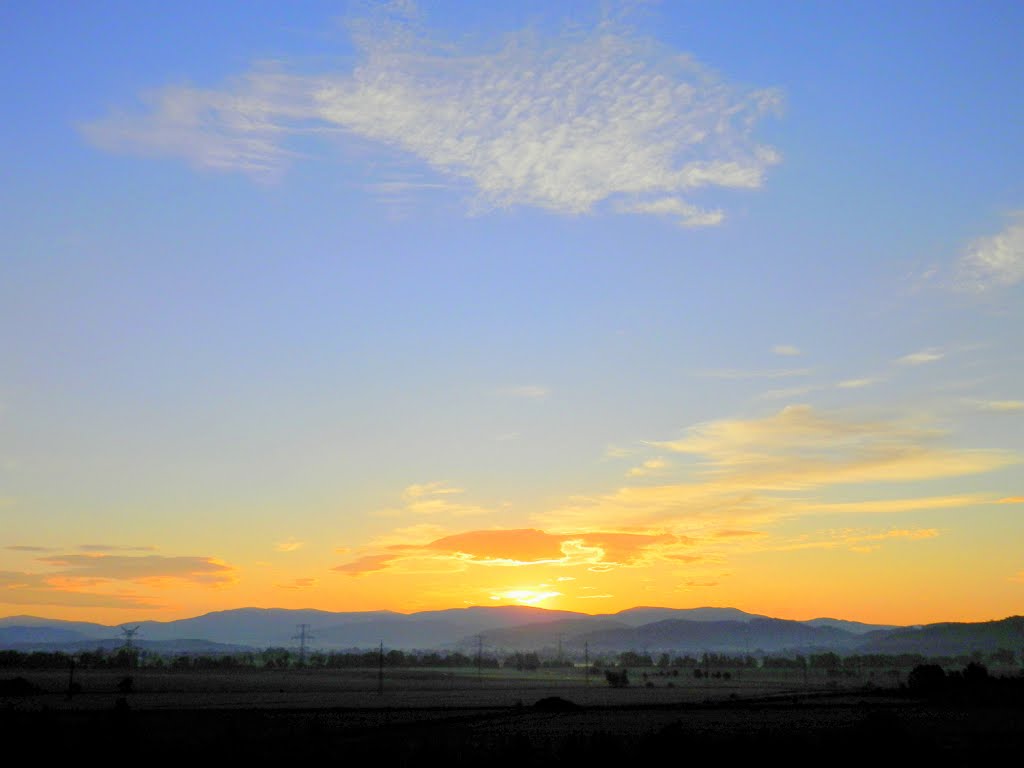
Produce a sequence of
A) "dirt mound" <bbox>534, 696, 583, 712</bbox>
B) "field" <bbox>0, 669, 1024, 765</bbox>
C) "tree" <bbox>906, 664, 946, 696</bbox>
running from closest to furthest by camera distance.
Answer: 1. "field" <bbox>0, 669, 1024, 765</bbox>
2. "dirt mound" <bbox>534, 696, 583, 712</bbox>
3. "tree" <bbox>906, 664, 946, 696</bbox>

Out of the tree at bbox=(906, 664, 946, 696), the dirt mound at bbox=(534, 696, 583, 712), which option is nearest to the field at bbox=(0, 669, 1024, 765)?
the dirt mound at bbox=(534, 696, 583, 712)

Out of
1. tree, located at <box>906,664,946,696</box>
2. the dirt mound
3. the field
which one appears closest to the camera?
the field

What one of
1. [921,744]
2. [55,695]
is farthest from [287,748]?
[55,695]

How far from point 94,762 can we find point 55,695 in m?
65.3

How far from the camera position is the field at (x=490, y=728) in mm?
33156

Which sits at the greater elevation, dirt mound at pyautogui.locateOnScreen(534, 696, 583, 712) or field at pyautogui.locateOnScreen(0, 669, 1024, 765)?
field at pyautogui.locateOnScreen(0, 669, 1024, 765)

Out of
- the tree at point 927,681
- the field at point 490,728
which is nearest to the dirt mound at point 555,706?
the field at point 490,728

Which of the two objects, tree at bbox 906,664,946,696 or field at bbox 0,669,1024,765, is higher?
field at bbox 0,669,1024,765

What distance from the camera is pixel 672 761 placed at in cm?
3194

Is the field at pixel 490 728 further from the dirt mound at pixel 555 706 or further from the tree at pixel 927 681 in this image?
the tree at pixel 927 681

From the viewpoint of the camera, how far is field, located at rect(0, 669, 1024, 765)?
109ft

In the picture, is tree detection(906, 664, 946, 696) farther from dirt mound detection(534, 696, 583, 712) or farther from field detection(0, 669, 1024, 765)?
dirt mound detection(534, 696, 583, 712)

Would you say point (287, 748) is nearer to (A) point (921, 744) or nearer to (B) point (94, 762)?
(B) point (94, 762)

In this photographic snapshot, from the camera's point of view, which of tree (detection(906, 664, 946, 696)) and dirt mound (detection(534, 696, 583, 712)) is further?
tree (detection(906, 664, 946, 696))
